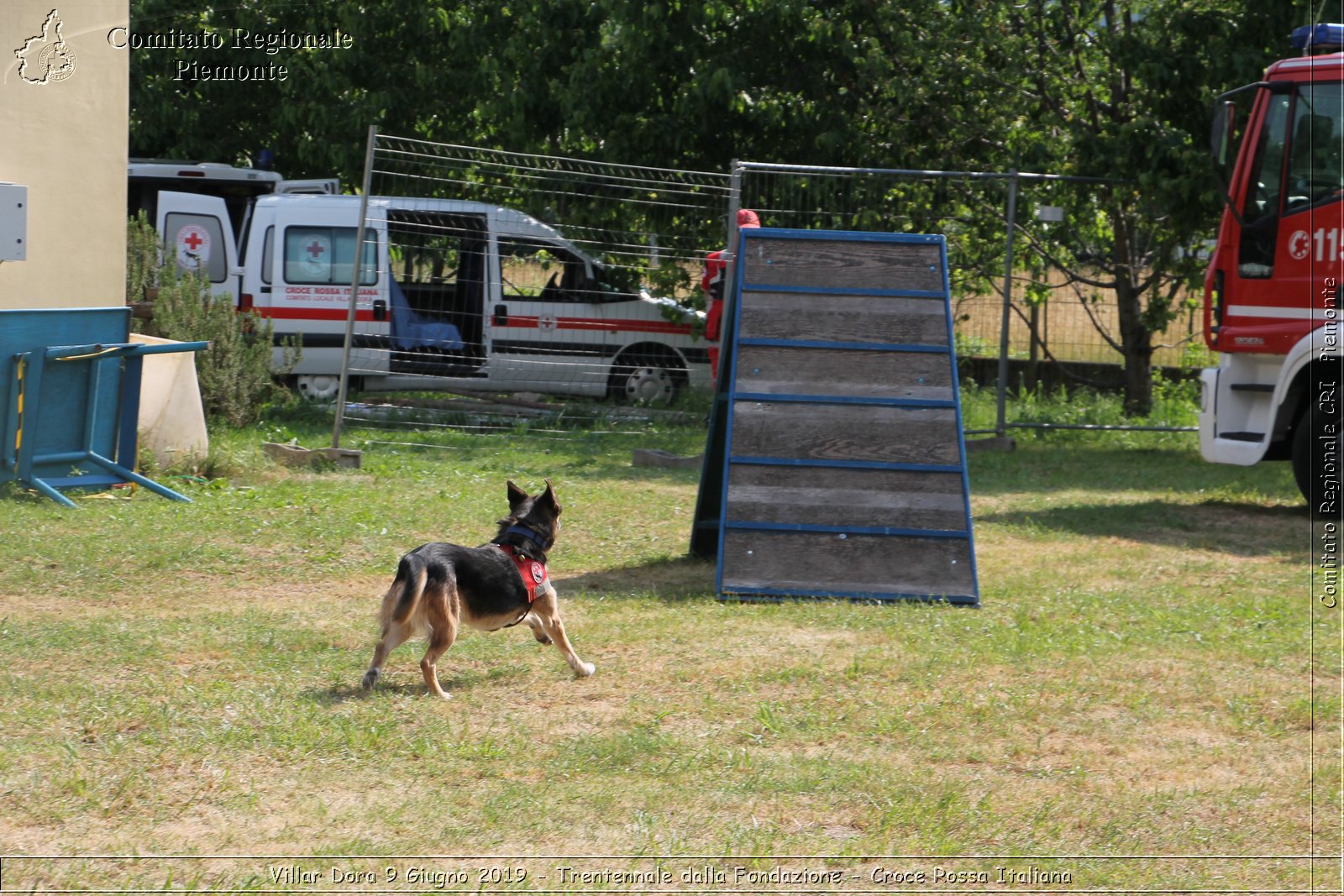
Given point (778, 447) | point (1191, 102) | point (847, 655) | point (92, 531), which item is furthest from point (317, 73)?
point (847, 655)

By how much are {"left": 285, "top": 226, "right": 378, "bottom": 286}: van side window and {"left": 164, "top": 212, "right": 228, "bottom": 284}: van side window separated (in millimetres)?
3376

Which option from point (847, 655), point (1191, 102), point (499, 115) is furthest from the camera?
point (499, 115)

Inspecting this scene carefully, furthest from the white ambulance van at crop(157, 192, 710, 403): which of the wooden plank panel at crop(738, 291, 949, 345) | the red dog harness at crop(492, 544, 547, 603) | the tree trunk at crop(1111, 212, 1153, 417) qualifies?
the red dog harness at crop(492, 544, 547, 603)

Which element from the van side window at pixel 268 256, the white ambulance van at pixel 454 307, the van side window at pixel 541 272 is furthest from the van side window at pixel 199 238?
the van side window at pixel 541 272

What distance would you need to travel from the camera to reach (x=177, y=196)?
1933 centimetres

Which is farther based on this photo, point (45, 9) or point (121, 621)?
point (45, 9)

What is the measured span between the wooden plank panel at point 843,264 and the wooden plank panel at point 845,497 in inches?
43.0

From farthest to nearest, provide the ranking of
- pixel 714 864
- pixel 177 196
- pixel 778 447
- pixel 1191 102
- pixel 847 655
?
pixel 177 196
pixel 1191 102
pixel 778 447
pixel 847 655
pixel 714 864

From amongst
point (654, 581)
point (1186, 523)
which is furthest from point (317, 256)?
point (1186, 523)

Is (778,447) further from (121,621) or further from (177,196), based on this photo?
(177,196)

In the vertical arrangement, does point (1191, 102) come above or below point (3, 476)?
above

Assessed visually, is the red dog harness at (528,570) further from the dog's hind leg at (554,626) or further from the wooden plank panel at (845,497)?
the wooden plank panel at (845,497)

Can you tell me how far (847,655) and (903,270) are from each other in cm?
262

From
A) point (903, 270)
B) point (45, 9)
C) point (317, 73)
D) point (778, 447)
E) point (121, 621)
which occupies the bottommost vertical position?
point (121, 621)
